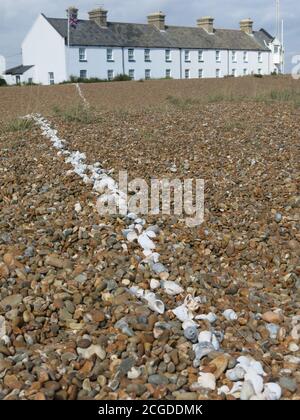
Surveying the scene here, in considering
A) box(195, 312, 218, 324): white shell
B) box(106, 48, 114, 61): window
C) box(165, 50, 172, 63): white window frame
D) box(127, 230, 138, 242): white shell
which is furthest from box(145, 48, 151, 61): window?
box(195, 312, 218, 324): white shell

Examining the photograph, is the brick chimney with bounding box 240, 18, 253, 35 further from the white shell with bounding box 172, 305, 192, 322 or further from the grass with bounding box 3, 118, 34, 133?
the white shell with bounding box 172, 305, 192, 322

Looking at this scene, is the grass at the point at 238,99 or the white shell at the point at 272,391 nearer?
the white shell at the point at 272,391

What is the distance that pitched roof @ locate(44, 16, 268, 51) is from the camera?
42.5 m

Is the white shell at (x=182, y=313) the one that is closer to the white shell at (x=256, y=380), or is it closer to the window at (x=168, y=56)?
the white shell at (x=256, y=380)

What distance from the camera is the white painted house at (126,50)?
138ft

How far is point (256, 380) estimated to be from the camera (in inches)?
104

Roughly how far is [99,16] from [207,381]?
45.3m

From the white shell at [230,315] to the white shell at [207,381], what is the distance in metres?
0.61

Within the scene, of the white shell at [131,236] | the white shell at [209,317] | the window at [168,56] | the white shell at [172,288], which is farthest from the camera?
the window at [168,56]

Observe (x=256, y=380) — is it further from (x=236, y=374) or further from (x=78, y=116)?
(x=78, y=116)

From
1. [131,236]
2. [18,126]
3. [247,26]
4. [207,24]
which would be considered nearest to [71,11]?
[207,24]

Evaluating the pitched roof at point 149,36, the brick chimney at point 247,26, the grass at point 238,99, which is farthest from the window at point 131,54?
the grass at point 238,99
